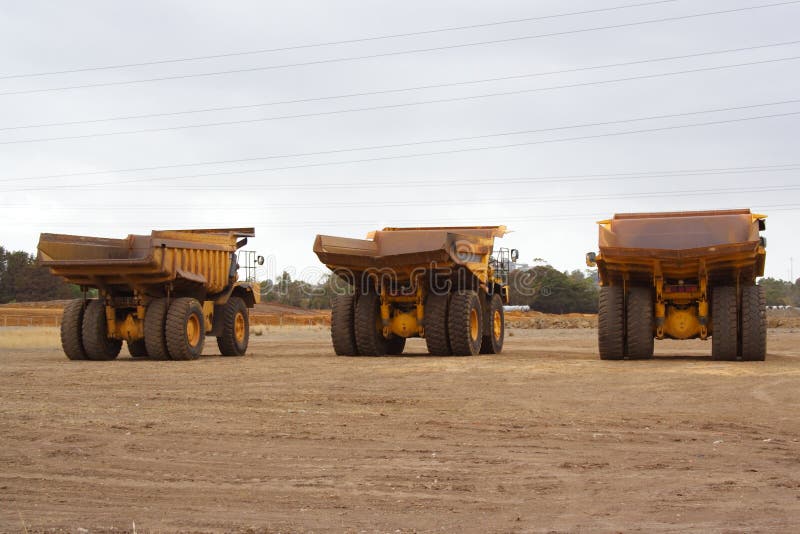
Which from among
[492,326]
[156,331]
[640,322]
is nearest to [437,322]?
[492,326]

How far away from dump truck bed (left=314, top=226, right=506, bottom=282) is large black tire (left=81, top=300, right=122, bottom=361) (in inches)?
187

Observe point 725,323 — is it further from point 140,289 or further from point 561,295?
point 561,295

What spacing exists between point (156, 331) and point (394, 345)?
584 cm

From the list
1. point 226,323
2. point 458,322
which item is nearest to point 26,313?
point 226,323

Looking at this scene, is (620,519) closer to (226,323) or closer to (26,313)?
(226,323)

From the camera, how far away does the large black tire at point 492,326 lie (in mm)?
24531

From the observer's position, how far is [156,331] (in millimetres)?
21469

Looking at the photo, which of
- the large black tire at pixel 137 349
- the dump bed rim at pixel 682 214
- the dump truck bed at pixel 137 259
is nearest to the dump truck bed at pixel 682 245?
the dump bed rim at pixel 682 214

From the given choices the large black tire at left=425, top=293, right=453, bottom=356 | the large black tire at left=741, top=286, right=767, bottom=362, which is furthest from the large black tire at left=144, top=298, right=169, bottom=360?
the large black tire at left=741, top=286, right=767, bottom=362

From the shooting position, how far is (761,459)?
8.35 m

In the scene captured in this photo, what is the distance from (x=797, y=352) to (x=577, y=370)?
9.14m

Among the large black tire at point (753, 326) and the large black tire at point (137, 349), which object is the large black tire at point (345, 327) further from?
the large black tire at point (753, 326)

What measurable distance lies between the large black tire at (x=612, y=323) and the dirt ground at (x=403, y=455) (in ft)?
14.4

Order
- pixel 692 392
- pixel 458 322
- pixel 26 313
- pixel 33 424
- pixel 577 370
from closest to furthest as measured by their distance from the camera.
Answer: pixel 33 424
pixel 692 392
pixel 577 370
pixel 458 322
pixel 26 313
